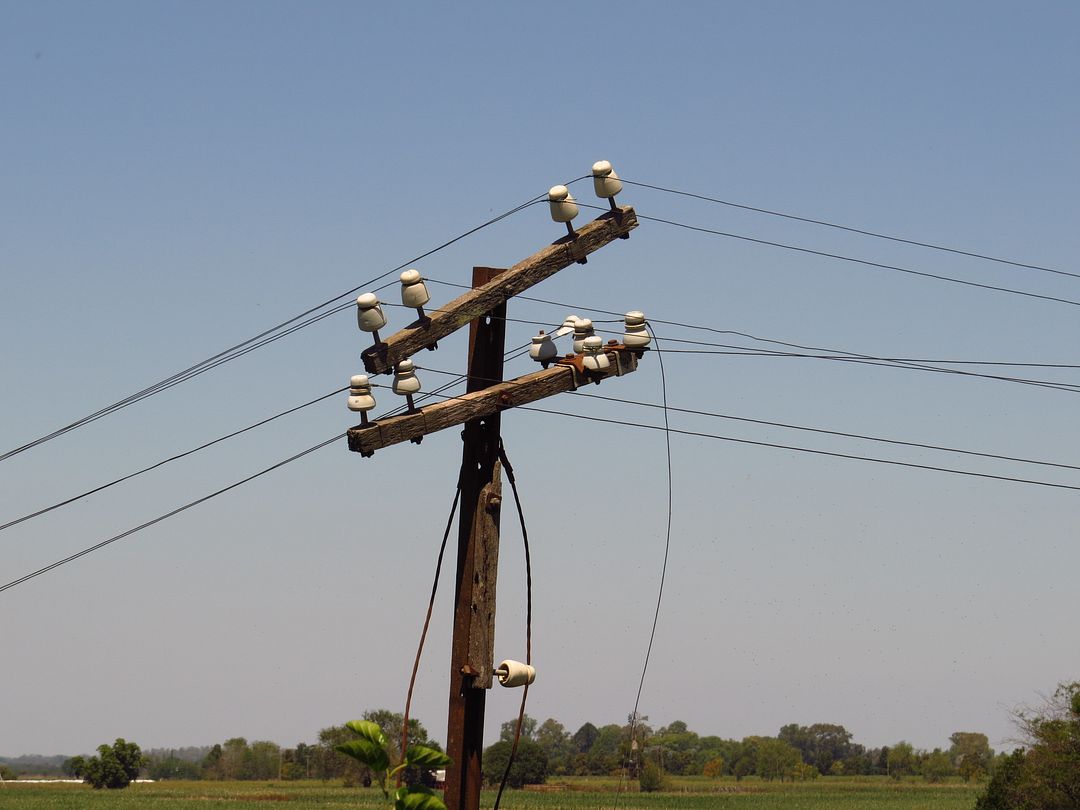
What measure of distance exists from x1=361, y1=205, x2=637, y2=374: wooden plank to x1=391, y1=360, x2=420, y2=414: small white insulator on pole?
153 millimetres

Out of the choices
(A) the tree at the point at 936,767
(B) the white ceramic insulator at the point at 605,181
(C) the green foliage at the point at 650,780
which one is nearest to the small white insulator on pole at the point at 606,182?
(B) the white ceramic insulator at the point at 605,181

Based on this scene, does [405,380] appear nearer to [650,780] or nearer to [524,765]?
[524,765]

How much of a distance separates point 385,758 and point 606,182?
6.78 meters

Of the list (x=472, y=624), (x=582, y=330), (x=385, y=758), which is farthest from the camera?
(x=582, y=330)

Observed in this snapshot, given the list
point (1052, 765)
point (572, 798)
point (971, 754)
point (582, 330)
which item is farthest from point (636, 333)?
point (971, 754)

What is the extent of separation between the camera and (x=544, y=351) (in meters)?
16.2

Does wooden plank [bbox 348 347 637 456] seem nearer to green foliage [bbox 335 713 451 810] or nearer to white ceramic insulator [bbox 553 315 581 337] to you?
white ceramic insulator [bbox 553 315 581 337]

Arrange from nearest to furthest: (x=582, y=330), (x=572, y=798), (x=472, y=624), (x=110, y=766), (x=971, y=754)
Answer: (x=472, y=624)
(x=582, y=330)
(x=572, y=798)
(x=110, y=766)
(x=971, y=754)

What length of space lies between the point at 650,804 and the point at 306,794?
21839mm

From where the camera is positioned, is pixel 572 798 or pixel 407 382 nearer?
pixel 407 382

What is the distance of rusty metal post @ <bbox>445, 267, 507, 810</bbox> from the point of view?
15.3m

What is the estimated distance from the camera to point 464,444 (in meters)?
16.0

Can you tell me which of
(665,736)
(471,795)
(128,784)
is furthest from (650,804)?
(665,736)

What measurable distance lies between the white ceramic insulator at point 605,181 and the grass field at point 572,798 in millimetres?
63225
